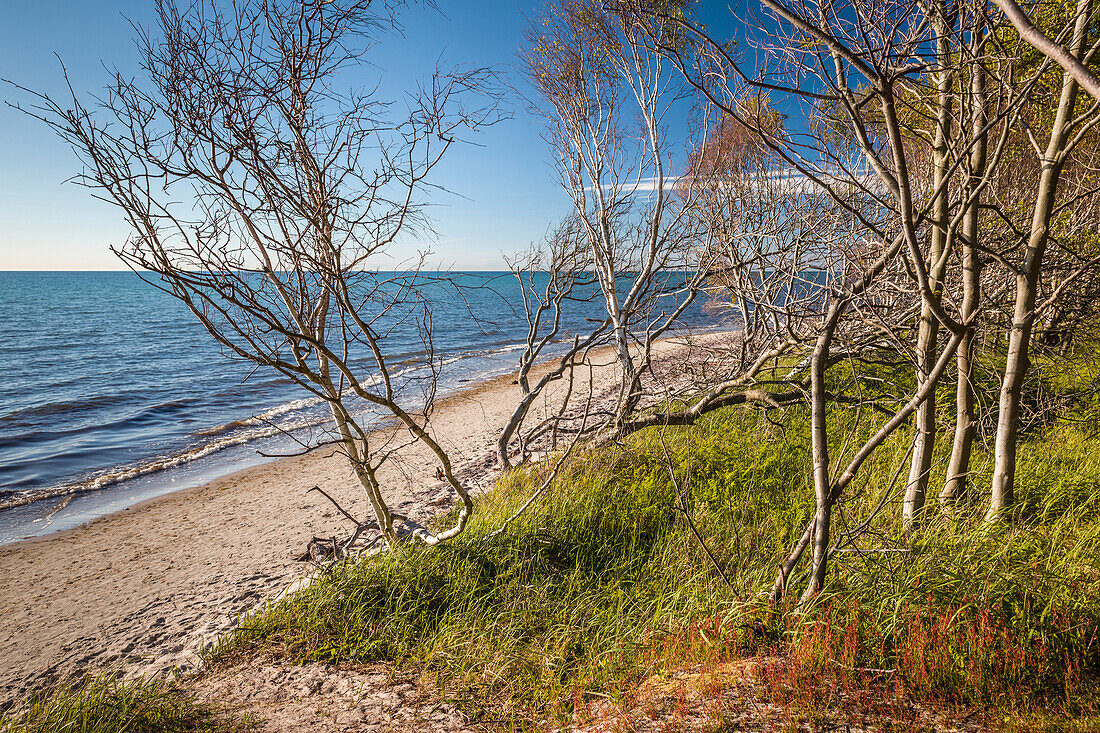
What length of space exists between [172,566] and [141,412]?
10368 mm

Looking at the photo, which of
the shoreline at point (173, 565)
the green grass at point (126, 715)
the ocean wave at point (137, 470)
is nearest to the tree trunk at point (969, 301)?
the green grass at point (126, 715)

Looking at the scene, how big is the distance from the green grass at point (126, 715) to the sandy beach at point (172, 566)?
2.71 ft

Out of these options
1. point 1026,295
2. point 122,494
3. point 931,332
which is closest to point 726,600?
point 931,332

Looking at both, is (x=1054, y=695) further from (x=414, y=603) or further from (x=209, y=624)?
(x=209, y=624)

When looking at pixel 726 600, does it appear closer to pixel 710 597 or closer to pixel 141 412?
pixel 710 597

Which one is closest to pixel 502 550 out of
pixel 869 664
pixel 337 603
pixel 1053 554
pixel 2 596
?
pixel 337 603

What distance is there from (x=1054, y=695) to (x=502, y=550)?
11.3 feet

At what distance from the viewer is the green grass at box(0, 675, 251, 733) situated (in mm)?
2977

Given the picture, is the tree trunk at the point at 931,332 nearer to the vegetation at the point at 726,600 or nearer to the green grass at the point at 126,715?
the vegetation at the point at 726,600

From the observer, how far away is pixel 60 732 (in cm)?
300

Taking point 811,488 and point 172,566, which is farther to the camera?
point 172,566

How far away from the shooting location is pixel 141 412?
1474 cm

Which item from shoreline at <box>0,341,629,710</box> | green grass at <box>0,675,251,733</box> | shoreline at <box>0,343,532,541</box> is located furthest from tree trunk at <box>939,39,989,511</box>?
shoreline at <box>0,343,532,541</box>

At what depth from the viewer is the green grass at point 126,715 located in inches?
117
